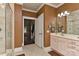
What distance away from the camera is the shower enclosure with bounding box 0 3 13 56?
67.0 inches

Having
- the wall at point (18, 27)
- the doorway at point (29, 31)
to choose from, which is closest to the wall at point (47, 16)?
the doorway at point (29, 31)

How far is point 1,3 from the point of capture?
1519 mm

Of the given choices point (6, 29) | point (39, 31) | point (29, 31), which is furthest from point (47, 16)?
point (6, 29)

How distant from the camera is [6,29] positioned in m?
1.81

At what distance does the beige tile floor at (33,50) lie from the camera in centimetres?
165

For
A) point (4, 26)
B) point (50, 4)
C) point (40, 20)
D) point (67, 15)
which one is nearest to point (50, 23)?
point (40, 20)

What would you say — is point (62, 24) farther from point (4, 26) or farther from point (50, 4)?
point (4, 26)

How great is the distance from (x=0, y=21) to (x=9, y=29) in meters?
0.20

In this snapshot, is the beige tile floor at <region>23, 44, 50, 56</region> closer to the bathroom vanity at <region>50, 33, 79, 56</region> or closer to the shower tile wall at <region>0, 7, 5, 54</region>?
the bathroom vanity at <region>50, 33, 79, 56</region>

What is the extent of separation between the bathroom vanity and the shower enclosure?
2.53 feet

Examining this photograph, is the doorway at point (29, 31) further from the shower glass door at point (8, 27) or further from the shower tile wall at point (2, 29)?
the shower tile wall at point (2, 29)

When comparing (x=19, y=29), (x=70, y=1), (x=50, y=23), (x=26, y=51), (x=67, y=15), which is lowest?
(x=26, y=51)

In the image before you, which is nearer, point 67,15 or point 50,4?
point 50,4

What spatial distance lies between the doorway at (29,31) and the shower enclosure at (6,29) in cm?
27
